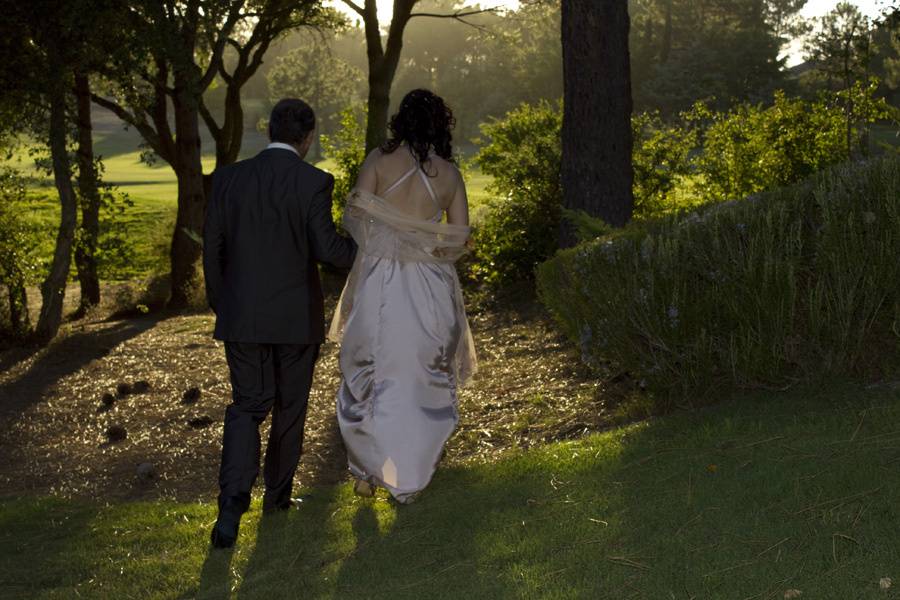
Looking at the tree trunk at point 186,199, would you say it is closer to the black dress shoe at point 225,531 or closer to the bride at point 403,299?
the bride at point 403,299

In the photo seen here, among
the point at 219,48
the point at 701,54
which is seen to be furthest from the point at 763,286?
the point at 701,54

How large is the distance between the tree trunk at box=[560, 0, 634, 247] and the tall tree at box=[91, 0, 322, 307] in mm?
5267

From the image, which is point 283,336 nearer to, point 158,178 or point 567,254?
point 567,254

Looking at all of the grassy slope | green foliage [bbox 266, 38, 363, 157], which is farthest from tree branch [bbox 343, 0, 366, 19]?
green foliage [bbox 266, 38, 363, 157]

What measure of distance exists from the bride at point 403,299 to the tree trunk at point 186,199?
13366mm

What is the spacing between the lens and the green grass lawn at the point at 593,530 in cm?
431

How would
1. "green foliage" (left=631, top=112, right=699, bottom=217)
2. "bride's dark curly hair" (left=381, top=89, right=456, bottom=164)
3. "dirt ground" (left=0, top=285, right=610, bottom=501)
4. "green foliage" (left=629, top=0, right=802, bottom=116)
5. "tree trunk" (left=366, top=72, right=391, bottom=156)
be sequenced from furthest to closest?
1. "green foliage" (left=629, top=0, right=802, bottom=116)
2. "tree trunk" (left=366, top=72, right=391, bottom=156)
3. "green foliage" (left=631, top=112, right=699, bottom=217)
4. "dirt ground" (left=0, top=285, right=610, bottom=501)
5. "bride's dark curly hair" (left=381, top=89, right=456, bottom=164)

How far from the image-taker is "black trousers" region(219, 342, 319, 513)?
602cm

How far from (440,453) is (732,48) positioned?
2458 inches

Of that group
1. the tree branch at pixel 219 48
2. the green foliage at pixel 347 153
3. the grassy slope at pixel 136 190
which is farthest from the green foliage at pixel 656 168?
the tree branch at pixel 219 48

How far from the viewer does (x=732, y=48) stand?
64688mm

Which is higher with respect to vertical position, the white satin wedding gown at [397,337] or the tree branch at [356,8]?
the tree branch at [356,8]

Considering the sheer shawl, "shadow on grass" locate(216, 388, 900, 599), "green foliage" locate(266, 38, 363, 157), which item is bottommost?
"shadow on grass" locate(216, 388, 900, 599)

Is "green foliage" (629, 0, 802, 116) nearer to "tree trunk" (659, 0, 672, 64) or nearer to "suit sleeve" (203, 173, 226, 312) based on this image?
"tree trunk" (659, 0, 672, 64)
